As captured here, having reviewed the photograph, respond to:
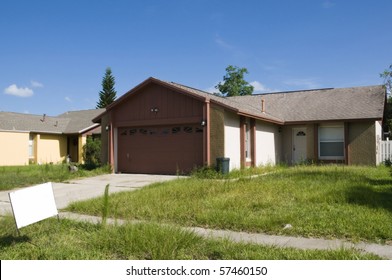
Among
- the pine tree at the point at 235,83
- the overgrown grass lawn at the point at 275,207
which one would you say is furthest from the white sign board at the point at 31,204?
the pine tree at the point at 235,83

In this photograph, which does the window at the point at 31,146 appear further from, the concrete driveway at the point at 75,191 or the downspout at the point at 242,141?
the downspout at the point at 242,141

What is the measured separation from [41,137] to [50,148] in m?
1.20

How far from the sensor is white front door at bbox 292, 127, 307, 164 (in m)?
21.1

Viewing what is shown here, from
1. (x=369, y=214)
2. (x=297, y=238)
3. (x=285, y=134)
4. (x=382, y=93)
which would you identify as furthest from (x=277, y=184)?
(x=382, y=93)

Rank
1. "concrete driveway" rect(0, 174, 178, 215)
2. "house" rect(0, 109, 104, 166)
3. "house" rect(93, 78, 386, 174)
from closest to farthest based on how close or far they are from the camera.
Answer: "concrete driveway" rect(0, 174, 178, 215), "house" rect(93, 78, 386, 174), "house" rect(0, 109, 104, 166)

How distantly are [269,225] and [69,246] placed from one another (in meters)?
3.32

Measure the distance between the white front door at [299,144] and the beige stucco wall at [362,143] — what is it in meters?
2.54

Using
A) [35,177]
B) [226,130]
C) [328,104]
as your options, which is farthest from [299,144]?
[35,177]

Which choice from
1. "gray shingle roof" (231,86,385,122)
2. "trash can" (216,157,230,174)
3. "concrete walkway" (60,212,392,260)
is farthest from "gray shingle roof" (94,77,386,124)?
"concrete walkway" (60,212,392,260)

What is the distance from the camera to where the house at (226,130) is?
16.1 m

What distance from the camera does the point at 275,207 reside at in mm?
7746

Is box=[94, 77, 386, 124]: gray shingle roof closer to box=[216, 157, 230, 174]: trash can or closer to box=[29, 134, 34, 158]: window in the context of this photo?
box=[216, 157, 230, 174]: trash can

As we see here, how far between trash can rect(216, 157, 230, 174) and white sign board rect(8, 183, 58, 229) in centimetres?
959
